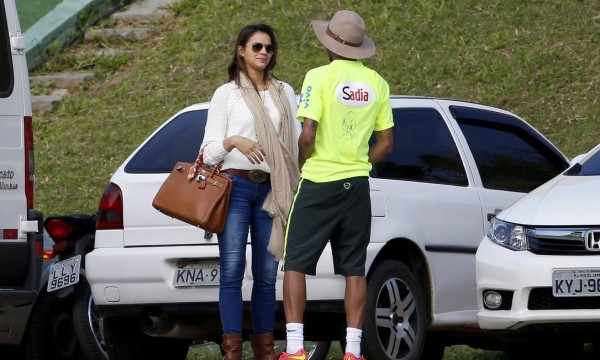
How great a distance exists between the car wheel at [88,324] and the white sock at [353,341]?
1986 millimetres

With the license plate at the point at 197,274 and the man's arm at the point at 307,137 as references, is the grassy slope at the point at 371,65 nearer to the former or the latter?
the license plate at the point at 197,274

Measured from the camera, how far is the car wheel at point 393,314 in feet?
24.9

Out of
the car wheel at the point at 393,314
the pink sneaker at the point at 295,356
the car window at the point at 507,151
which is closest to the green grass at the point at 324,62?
the car window at the point at 507,151

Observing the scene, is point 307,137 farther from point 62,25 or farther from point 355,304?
point 62,25

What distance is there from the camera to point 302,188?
23.6 feet

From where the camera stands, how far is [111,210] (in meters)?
7.84

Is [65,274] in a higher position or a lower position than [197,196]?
lower

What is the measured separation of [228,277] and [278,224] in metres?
0.38

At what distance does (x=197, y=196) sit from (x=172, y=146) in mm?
999

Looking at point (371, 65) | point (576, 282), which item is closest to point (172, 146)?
point (576, 282)

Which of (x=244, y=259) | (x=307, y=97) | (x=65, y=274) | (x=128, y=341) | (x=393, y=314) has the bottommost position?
(x=128, y=341)

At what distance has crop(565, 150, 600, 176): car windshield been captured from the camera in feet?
27.5

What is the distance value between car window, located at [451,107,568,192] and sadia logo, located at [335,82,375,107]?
180cm

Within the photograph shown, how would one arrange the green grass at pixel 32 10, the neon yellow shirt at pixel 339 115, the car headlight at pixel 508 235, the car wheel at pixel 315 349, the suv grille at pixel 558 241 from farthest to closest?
the green grass at pixel 32 10, the car wheel at pixel 315 349, the car headlight at pixel 508 235, the suv grille at pixel 558 241, the neon yellow shirt at pixel 339 115
